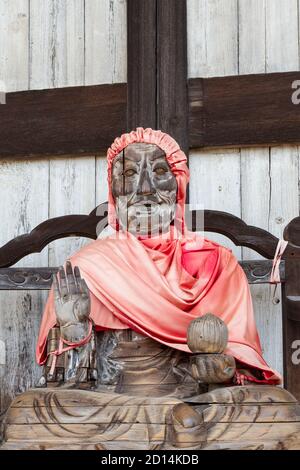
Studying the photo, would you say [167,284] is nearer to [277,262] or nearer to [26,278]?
[277,262]

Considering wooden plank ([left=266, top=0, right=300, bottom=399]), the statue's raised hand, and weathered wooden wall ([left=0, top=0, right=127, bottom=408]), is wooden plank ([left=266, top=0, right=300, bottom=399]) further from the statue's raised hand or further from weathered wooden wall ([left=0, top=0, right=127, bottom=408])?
the statue's raised hand

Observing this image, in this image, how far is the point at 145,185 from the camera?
607 cm

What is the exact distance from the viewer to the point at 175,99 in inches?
269

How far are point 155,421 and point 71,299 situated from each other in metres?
0.61

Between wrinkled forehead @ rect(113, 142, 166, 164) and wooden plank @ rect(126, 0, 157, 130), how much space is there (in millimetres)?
691

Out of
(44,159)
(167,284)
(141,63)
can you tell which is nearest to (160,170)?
(167,284)

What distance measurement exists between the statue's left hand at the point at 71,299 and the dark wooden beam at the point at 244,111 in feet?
4.37

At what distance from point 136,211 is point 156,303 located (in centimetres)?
43

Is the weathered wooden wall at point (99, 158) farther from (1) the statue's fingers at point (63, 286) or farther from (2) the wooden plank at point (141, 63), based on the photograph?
(1) the statue's fingers at point (63, 286)

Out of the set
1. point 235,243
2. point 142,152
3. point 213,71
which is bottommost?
point 235,243

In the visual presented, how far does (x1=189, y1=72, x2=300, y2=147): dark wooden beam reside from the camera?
677 centimetres

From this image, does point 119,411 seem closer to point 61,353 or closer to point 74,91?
point 61,353
